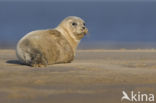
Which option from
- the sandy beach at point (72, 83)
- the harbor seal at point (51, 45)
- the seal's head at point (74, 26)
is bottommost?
the sandy beach at point (72, 83)

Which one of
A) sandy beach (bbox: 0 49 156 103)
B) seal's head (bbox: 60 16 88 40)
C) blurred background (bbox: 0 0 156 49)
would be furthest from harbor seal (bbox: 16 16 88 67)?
blurred background (bbox: 0 0 156 49)

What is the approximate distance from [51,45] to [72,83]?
8.40ft

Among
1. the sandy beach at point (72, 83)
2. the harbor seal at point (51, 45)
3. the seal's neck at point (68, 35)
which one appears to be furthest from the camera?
the seal's neck at point (68, 35)

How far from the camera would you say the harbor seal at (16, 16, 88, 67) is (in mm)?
10633

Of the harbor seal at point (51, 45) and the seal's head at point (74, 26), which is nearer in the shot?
the harbor seal at point (51, 45)

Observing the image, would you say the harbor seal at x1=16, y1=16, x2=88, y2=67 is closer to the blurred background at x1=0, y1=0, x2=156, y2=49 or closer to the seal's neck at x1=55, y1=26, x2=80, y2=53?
the seal's neck at x1=55, y1=26, x2=80, y2=53

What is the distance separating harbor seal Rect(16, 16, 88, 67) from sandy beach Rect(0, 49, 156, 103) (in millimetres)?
248

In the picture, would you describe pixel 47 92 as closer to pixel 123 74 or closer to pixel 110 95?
pixel 110 95

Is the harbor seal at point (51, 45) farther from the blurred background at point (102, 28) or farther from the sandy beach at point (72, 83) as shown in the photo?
the blurred background at point (102, 28)

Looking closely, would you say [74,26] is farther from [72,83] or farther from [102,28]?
[102,28]

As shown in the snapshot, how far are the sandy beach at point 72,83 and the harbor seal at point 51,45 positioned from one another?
248mm

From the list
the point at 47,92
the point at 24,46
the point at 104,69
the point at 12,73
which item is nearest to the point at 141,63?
the point at 104,69

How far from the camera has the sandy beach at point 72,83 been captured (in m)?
7.59

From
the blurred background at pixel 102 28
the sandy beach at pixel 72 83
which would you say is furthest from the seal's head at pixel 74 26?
the blurred background at pixel 102 28
